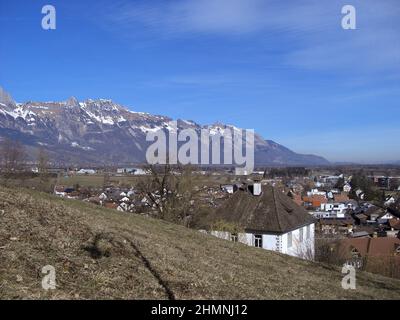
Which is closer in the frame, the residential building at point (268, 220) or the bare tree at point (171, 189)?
the bare tree at point (171, 189)

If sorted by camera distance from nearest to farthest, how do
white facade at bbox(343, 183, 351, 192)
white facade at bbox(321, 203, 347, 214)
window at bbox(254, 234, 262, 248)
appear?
window at bbox(254, 234, 262, 248), white facade at bbox(321, 203, 347, 214), white facade at bbox(343, 183, 351, 192)

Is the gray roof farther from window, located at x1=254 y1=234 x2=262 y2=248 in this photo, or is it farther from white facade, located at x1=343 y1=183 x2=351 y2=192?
white facade, located at x1=343 y1=183 x2=351 y2=192

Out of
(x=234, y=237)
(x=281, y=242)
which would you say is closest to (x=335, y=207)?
(x=281, y=242)

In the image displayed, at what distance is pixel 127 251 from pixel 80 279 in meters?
2.72

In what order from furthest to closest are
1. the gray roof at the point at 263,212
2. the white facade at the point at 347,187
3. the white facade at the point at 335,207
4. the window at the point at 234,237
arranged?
the white facade at the point at 347,187
the white facade at the point at 335,207
the gray roof at the point at 263,212
the window at the point at 234,237

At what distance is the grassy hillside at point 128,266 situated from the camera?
7742 mm

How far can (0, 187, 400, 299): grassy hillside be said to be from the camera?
25.4ft

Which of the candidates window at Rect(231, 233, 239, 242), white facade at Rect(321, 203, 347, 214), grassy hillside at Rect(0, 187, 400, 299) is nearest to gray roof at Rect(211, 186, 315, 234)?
window at Rect(231, 233, 239, 242)

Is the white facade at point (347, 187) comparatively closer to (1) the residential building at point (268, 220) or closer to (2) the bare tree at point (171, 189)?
(1) the residential building at point (268, 220)

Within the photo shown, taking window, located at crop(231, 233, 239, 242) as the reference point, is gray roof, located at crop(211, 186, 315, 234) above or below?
above

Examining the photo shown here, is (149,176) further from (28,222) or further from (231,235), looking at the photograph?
(28,222)

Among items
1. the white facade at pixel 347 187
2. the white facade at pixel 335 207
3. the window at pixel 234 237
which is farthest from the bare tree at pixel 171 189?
the white facade at pixel 347 187

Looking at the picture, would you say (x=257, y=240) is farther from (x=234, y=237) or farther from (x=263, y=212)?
(x=234, y=237)
